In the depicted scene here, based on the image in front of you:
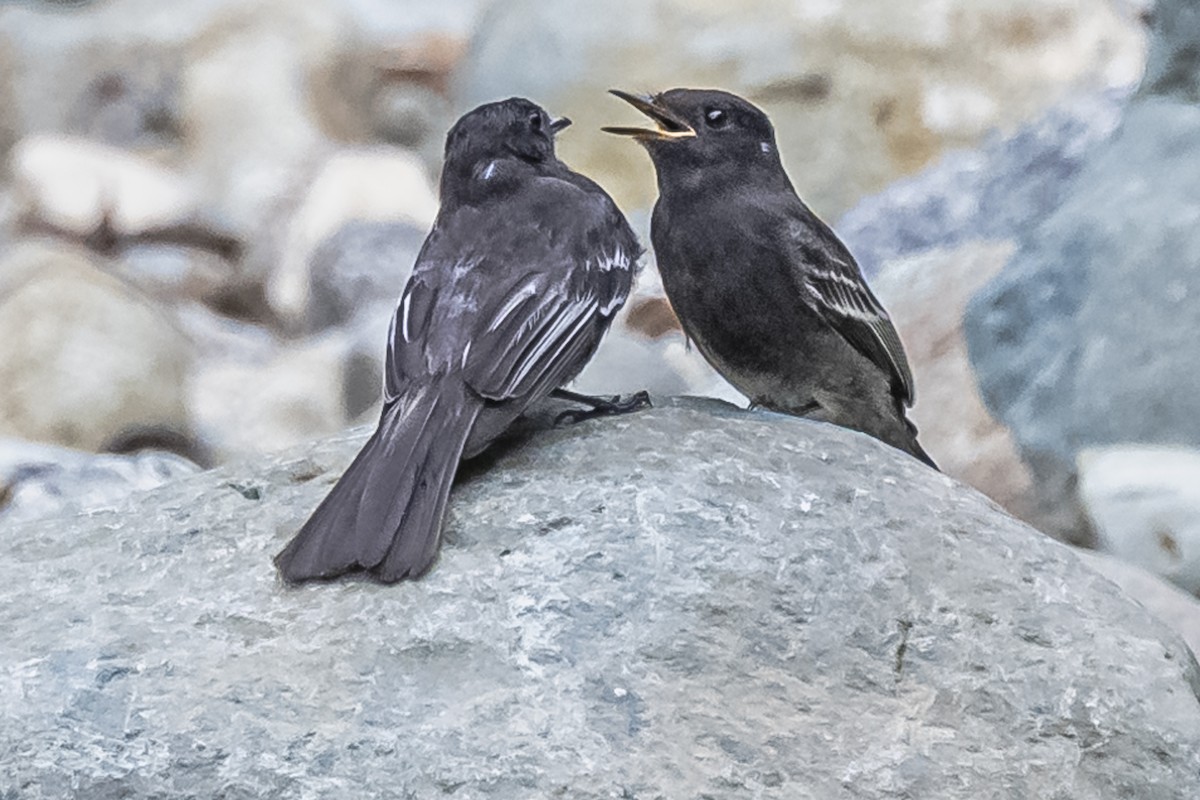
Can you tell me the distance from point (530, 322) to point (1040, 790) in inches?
56.6

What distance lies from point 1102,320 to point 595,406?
3.55 meters

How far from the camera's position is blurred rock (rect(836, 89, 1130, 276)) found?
10008 mm

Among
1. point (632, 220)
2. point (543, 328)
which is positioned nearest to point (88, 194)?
point (632, 220)

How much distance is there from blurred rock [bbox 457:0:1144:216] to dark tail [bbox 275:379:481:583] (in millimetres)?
8649

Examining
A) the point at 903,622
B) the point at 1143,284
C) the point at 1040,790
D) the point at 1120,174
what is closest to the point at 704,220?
the point at 903,622

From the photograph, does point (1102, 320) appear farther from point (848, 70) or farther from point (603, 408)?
point (848, 70)

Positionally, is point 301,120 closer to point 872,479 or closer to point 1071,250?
point 1071,250

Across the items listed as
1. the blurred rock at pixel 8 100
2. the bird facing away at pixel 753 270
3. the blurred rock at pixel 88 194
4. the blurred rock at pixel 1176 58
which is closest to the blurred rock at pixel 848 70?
the blurred rock at pixel 88 194

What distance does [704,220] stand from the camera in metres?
5.23

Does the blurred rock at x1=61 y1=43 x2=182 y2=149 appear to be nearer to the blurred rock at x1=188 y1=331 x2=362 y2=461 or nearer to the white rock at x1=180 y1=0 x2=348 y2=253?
the white rock at x1=180 y1=0 x2=348 y2=253

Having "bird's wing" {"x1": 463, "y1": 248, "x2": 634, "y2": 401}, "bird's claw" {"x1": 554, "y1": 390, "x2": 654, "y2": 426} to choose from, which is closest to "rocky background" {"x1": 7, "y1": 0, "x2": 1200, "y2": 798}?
"bird's claw" {"x1": 554, "y1": 390, "x2": 654, "y2": 426}

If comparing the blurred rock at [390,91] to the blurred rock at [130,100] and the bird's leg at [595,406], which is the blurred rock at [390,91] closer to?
the blurred rock at [130,100]

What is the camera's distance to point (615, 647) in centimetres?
381

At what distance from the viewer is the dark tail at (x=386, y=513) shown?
391 centimetres
